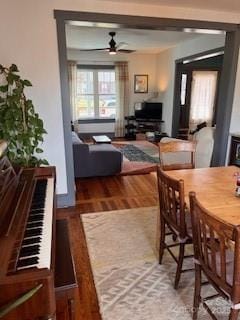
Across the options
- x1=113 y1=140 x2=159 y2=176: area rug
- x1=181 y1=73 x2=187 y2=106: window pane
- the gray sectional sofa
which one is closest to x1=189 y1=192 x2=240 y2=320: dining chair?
the gray sectional sofa

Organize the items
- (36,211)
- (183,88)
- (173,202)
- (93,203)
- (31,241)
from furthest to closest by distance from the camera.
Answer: (183,88), (93,203), (173,202), (36,211), (31,241)

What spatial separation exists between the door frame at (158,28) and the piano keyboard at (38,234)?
152 cm

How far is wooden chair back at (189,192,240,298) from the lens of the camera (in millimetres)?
1109

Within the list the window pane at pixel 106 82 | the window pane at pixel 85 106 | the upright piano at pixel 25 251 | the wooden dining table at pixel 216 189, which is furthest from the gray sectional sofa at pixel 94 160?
the window pane at pixel 106 82

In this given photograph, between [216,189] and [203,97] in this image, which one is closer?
[216,189]

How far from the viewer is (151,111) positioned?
26.0ft

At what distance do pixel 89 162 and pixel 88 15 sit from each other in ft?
7.25

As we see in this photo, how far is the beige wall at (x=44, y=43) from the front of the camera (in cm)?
267

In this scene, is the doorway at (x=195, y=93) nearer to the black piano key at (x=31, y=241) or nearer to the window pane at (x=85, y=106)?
the window pane at (x=85, y=106)

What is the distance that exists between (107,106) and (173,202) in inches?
277

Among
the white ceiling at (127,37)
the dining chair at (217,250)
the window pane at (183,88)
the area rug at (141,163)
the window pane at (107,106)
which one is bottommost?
the area rug at (141,163)

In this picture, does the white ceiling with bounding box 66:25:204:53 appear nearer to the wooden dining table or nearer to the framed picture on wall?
the framed picture on wall

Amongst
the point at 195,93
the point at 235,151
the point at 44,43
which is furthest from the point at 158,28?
the point at 195,93

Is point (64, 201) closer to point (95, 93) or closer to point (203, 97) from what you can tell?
point (95, 93)
